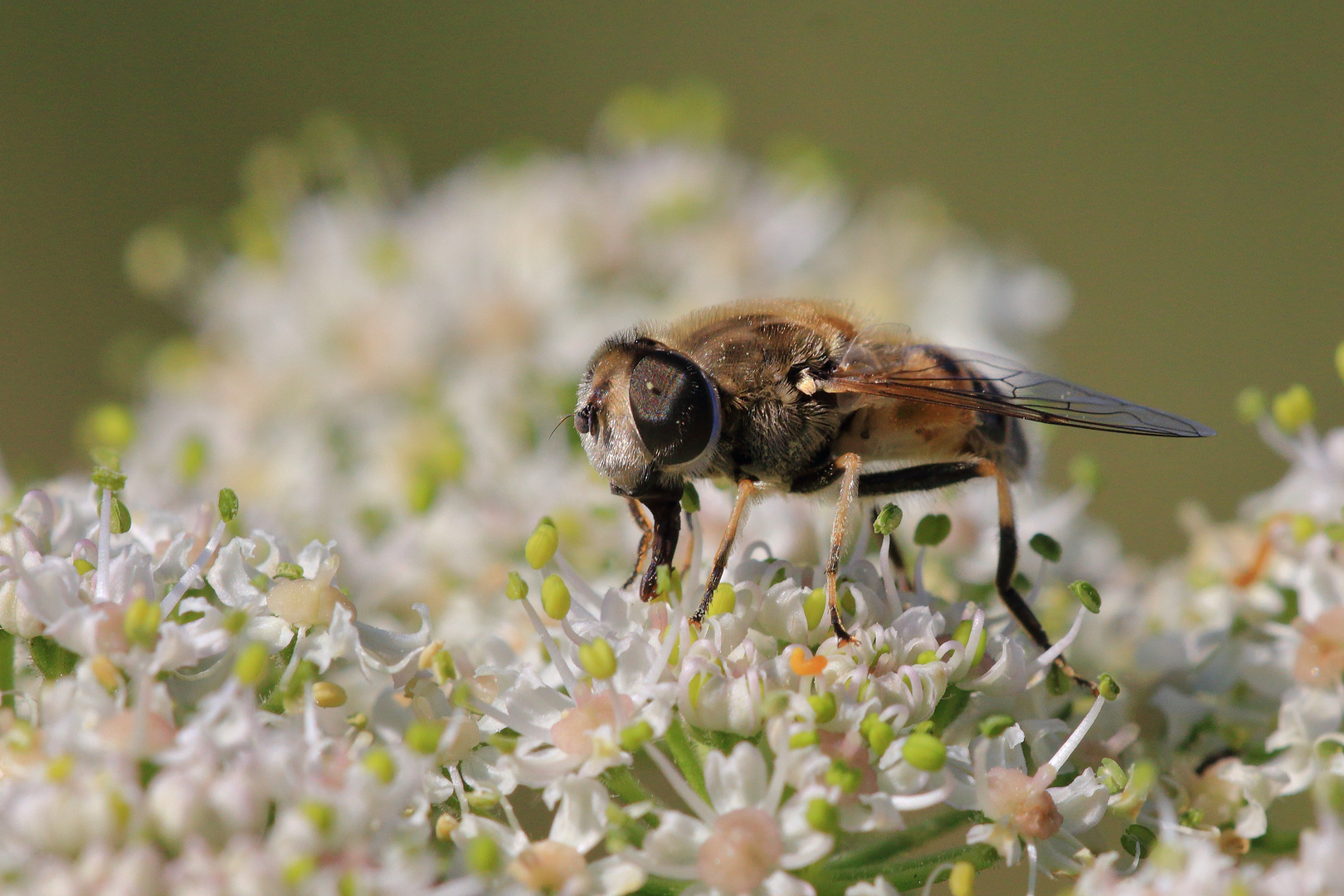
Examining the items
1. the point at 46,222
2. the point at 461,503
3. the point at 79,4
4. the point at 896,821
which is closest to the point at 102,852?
the point at 896,821

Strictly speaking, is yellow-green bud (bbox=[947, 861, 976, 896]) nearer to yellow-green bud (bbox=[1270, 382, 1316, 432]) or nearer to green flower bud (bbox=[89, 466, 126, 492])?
yellow-green bud (bbox=[1270, 382, 1316, 432])

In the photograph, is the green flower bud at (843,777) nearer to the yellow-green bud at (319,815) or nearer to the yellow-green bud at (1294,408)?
the yellow-green bud at (319,815)

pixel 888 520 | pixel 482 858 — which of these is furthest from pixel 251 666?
pixel 888 520

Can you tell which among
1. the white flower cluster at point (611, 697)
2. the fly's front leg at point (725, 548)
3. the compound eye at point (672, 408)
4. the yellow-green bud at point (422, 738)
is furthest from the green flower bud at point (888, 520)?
the yellow-green bud at point (422, 738)

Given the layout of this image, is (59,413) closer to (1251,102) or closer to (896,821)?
(896,821)

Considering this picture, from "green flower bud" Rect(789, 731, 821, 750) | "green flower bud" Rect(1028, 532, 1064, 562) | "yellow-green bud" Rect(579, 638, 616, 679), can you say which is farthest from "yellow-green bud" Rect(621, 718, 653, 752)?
→ "green flower bud" Rect(1028, 532, 1064, 562)

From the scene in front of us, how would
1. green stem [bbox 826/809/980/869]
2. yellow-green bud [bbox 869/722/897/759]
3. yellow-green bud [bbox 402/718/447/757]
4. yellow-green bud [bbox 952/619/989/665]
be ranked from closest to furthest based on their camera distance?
1. yellow-green bud [bbox 402/718/447/757]
2. yellow-green bud [bbox 869/722/897/759]
3. green stem [bbox 826/809/980/869]
4. yellow-green bud [bbox 952/619/989/665]
